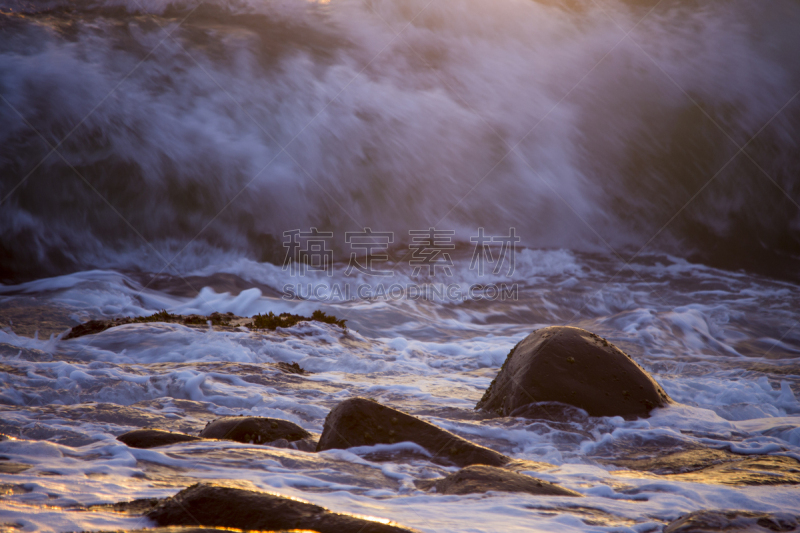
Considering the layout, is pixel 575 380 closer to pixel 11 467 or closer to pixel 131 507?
pixel 131 507

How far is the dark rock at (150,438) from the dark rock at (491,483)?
1.56 metres

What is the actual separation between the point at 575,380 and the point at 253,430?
2841 mm

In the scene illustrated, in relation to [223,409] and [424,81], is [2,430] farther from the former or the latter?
[424,81]

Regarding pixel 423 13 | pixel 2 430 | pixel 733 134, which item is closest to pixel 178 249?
pixel 2 430

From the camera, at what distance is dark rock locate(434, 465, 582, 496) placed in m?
2.78

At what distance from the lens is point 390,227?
690 inches

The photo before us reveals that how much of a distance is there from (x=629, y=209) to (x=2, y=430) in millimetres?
21013

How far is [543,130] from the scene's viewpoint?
21.3m

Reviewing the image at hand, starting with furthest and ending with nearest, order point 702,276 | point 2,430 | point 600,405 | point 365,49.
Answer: point 365,49, point 702,276, point 600,405, point 2,430

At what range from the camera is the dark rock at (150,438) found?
326cm

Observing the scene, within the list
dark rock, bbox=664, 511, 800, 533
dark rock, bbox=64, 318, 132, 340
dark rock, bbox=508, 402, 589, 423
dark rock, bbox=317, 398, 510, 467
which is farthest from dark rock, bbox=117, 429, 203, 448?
dark rock, bbox=64, 318, 132, 340

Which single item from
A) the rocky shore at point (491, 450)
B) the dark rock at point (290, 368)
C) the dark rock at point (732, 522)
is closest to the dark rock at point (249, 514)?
the rocky shore at point (491, 450)

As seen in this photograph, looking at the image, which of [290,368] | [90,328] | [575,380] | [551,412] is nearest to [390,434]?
[551,412]

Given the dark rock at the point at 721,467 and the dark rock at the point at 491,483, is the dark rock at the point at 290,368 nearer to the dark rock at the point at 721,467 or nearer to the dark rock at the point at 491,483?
the dark rock at the point at 721,467
